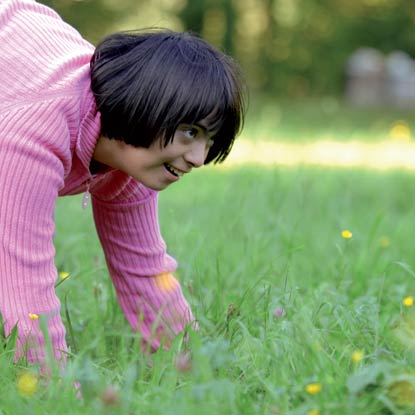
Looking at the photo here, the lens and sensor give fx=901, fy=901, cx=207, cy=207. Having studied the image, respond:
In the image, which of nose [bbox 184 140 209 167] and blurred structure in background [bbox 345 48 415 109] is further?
blurred structure in background [bbox 345 48 415 109]

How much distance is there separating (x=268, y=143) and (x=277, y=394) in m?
5.50

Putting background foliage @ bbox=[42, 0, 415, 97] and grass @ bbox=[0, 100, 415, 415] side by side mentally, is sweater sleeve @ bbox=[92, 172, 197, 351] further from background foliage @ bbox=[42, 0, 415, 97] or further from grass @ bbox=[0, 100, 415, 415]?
background foliage @ bbox=[42, 0, 415, 97]

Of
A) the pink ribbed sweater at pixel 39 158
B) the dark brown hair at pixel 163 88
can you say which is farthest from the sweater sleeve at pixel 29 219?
the dark brown hair at pixel 163 88

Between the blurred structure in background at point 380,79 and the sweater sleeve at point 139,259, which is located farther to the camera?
the blurred structure in background at point 380,79

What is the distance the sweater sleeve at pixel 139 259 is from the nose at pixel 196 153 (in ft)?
1.20

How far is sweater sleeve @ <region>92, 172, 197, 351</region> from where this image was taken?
2150mm

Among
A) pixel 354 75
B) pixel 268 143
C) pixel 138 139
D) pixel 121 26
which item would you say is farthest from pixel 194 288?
pixel 354 75

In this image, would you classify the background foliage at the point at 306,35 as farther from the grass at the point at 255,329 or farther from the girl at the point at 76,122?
the girl at the point at 76,122

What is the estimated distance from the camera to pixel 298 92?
18047 millimetres

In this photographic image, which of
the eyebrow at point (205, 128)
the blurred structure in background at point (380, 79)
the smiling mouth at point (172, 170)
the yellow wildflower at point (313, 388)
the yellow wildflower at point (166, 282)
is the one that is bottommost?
the blurred structure in background at point (380, 79)

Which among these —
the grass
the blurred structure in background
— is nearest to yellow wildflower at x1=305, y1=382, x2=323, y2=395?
the grass

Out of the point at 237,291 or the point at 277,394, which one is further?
the point at 237,291

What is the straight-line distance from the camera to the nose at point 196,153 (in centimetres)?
178

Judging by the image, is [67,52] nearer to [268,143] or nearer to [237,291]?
[237,291]
